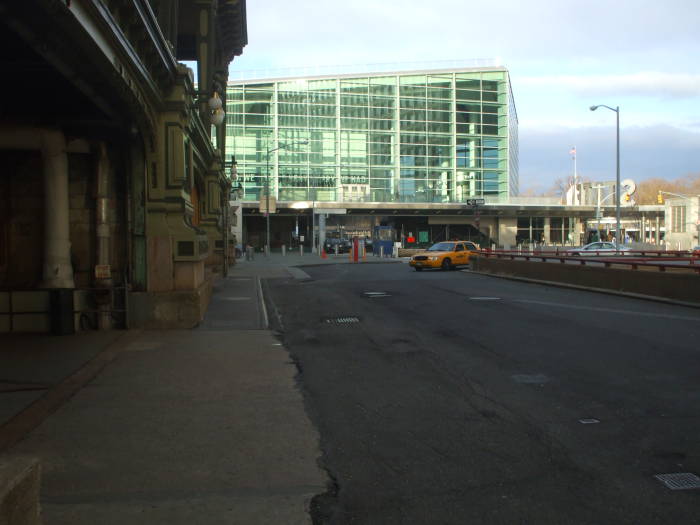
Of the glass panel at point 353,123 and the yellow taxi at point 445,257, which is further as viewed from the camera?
the glass panel at point 353,123

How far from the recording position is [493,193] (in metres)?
70.9

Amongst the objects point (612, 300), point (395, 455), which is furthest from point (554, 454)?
point (612, 300)

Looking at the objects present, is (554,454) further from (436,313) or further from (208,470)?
(436,313)

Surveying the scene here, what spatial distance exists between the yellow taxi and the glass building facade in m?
34.1

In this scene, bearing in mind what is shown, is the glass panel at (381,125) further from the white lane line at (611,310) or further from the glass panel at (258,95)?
the white lane line at (611,310)

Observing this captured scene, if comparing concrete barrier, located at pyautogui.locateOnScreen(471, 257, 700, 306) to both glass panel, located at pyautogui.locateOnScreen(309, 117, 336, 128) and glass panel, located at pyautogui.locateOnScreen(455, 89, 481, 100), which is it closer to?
glass panel, located at pyautogui.locateOnScreen(309, 117, 336, 128)

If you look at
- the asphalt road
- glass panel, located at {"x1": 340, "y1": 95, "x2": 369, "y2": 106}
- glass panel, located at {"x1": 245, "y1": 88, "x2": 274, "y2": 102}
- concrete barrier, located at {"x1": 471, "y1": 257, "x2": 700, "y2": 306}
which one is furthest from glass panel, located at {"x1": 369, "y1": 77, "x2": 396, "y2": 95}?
the asphalt road

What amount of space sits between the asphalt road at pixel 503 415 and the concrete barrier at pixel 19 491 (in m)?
1.70

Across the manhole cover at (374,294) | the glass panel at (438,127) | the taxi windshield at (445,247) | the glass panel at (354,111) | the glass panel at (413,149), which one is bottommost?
the manhole cover at (374,294)

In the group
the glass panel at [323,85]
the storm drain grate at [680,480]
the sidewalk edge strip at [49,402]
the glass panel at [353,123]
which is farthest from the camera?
the glass panel at [353,123]

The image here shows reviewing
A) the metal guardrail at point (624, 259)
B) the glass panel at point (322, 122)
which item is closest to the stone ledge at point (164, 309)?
the metal guardrail at point (624, 259)

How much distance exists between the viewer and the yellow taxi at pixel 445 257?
31656 mm

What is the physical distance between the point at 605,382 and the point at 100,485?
5.45m

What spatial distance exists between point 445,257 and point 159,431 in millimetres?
27251
